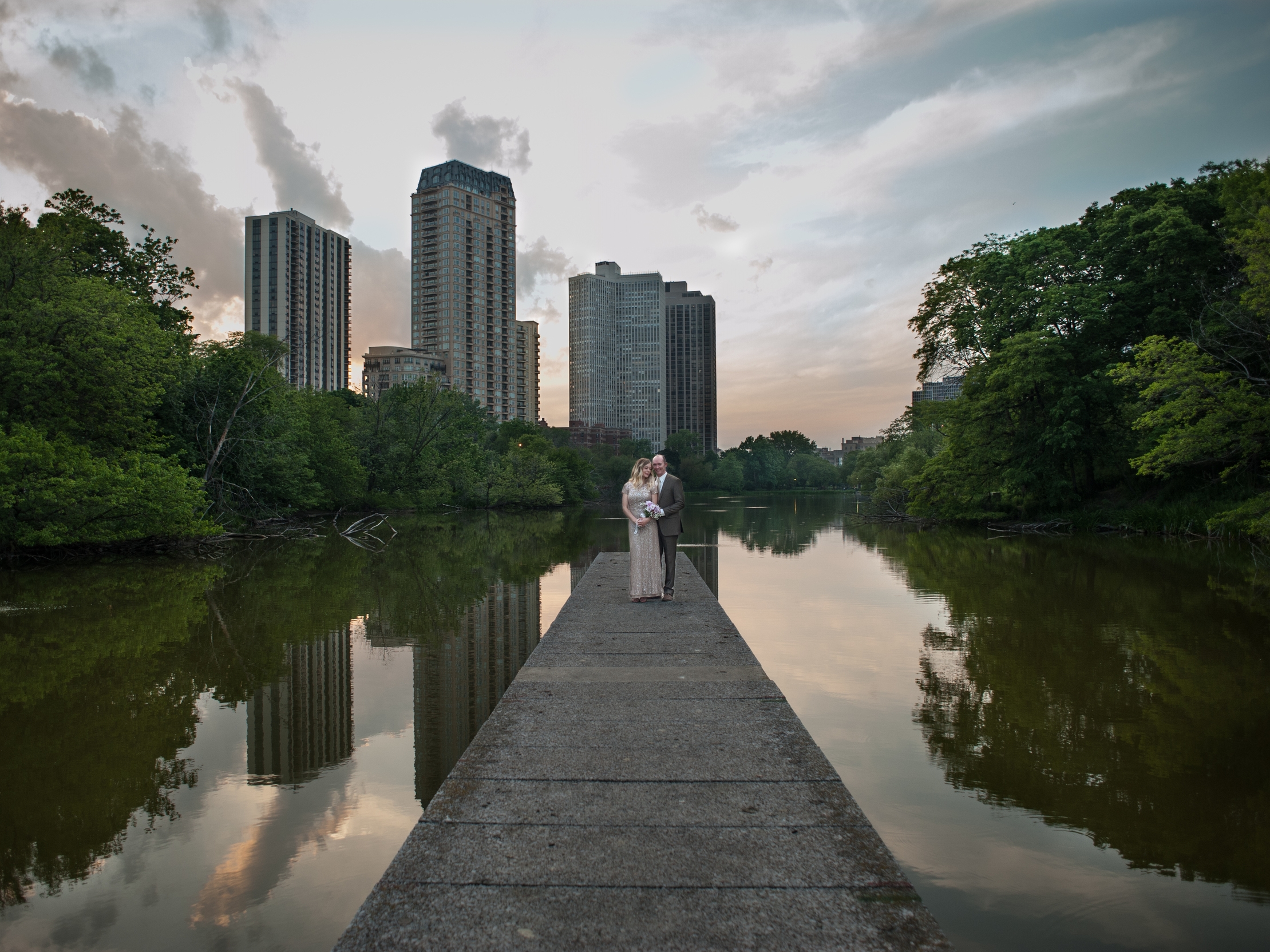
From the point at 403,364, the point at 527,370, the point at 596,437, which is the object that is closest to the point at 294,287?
the point at 403,364

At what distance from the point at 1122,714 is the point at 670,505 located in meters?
5.33

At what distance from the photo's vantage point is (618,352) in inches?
6890

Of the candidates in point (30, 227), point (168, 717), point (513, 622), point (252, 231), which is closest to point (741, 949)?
point (168, 717)

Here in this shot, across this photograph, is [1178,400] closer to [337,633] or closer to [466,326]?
[337,633]

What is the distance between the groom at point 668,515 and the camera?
9.95m

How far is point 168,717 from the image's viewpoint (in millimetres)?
6840

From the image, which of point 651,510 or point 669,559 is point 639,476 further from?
point 669,559

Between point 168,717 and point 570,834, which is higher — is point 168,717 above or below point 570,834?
below

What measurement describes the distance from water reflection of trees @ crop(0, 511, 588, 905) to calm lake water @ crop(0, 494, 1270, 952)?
0.04 m

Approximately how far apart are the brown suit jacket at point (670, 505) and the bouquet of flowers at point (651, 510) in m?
0.07

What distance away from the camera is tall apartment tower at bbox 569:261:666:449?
17138 cm

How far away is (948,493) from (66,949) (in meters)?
33.3

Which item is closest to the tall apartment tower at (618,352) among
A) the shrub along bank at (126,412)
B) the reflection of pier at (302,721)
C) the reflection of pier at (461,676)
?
the shrub along bank at (126,412)

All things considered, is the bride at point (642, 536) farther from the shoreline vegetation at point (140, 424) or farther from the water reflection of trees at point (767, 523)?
the shoreline vegetation at point (140, 424)
